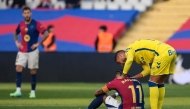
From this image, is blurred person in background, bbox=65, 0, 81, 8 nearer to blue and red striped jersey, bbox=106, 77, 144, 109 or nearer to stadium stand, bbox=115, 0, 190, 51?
stadium stand, bbox=115, 0, 190, 51

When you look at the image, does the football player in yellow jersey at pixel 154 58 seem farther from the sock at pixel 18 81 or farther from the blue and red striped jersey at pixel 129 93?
the sock at pixel 18 81

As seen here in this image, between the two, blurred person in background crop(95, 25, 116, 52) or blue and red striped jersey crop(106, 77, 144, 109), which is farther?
blurred person in background crop(95, 25, 116, 52)

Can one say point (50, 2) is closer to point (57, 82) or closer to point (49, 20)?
point (49, 20)

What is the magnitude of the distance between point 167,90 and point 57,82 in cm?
499

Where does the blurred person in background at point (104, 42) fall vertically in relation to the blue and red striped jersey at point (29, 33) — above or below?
below

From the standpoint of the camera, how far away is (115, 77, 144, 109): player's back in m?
11.2

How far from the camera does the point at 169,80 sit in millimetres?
23156

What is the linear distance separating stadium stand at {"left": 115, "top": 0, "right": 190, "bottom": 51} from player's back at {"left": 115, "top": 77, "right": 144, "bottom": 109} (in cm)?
1595

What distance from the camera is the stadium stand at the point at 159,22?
27.5 metres

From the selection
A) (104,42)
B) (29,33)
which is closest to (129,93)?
(29,33)

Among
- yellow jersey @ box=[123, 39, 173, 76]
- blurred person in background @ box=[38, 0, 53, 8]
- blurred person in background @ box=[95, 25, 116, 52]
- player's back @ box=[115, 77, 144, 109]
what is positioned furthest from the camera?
blurred person in background @ box=[38, 0, 53, 8]

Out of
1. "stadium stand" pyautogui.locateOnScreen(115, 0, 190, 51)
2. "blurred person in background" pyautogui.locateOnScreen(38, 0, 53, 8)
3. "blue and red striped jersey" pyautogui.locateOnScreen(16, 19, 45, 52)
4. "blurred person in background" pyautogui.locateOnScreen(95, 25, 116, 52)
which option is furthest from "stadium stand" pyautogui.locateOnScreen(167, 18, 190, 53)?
"blue and red striped jersey" pyautogui.locateOnScreen(16, 19, 45, 52)

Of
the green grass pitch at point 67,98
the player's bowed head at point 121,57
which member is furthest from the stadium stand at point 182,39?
the player's bowed head at point 121,57

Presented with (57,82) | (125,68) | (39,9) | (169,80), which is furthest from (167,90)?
(39,9)
